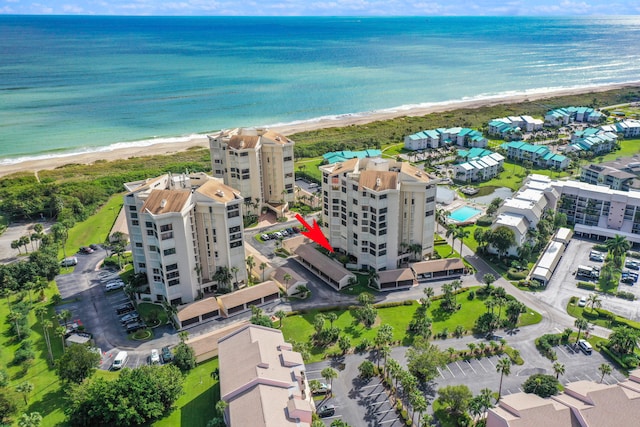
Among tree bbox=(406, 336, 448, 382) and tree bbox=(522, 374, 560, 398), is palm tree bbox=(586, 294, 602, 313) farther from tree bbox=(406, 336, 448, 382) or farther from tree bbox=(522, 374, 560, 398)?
tree bbox=(406, 336, 448, 382)

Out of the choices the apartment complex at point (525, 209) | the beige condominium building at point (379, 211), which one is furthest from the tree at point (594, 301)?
the beige condominium building at point (379, 211)

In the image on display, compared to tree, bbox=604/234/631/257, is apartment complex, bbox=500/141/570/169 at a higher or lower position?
higher

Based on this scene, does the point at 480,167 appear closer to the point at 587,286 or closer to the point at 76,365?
the point at 587,286

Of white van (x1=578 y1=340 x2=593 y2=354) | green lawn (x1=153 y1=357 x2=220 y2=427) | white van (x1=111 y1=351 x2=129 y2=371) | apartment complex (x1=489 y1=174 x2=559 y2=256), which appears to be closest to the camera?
green lawn (x1=153 y1=357 x2=220 y2=427)

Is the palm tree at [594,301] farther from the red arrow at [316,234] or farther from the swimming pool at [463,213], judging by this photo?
the red arrow at [316,234]

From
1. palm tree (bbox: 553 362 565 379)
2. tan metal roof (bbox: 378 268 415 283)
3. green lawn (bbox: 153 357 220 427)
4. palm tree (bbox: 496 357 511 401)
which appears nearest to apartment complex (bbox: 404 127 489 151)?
tan metal roof (bbox: 378 268 415 283)

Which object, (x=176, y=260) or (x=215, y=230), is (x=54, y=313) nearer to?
(x=176, y=260)

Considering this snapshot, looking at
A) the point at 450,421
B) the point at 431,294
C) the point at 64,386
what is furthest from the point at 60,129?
the point at 450,421
